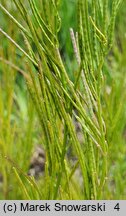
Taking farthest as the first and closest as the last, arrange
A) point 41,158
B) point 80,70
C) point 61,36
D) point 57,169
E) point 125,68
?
point 61,36 < point 41,158 < point 125,68 < point 57,169 < point 80,70

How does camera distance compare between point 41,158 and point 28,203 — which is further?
point 41,158

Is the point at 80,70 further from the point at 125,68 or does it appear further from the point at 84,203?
the point at 125,68

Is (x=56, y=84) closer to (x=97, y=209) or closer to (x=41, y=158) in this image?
(x=97, y=209)

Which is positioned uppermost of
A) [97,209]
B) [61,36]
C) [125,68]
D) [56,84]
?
[61,36]

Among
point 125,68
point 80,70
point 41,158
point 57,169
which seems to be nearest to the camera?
point 80,70

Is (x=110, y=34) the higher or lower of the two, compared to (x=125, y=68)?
lower

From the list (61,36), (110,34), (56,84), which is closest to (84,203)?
(56,84)

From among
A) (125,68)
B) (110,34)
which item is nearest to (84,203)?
(110,34)

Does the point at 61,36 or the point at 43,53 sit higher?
the point at 61,36

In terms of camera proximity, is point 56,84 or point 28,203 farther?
point 28,203
